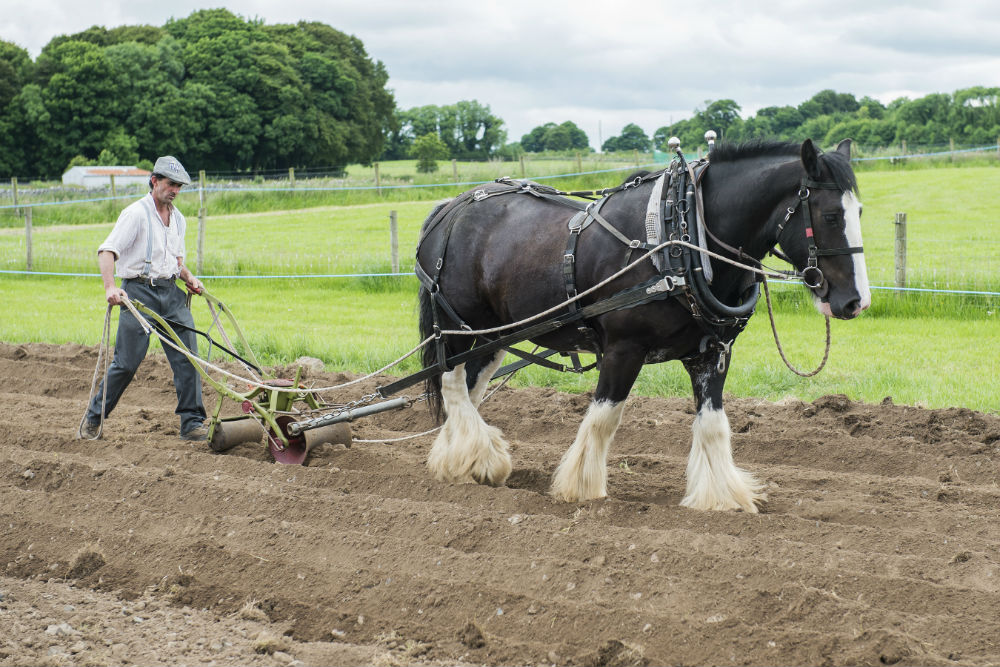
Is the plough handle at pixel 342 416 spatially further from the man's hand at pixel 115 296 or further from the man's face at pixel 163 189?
the man's face at pixel 163 189

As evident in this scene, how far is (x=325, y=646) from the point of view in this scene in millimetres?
3824

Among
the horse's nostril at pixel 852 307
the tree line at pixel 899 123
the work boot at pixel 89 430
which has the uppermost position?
the tree line at pixel 899 123

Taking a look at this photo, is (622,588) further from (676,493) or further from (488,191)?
(488,191)

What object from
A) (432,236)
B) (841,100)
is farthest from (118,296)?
(841,100)

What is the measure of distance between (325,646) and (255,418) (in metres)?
2.90

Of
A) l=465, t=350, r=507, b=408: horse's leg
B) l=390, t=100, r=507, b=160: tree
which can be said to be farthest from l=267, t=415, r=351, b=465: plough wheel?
l=390, t=100, r=507, b=160: tree

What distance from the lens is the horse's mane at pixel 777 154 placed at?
180 inches

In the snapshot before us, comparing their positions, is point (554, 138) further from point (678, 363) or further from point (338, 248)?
point (678, 363)

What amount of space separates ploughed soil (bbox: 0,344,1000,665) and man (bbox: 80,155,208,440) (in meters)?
0.29

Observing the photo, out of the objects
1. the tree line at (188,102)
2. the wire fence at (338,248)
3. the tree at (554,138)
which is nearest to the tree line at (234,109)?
the tree line at (188,102)

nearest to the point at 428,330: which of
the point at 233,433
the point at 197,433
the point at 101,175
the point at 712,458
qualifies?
the point at 233,433

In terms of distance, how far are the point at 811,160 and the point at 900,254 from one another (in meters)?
8.59

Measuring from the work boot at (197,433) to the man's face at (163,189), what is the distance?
1.61 metres

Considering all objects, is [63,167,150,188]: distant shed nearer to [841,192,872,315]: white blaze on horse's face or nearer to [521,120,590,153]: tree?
[841,192,872,315]: white blaze on horse's face
